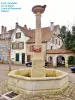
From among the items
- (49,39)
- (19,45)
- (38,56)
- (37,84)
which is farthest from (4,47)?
(37,84)

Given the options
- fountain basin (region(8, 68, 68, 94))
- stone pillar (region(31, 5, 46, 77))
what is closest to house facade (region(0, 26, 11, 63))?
stone pillar (region(31, 5, 46, 77))

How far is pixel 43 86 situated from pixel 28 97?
1.09 meters

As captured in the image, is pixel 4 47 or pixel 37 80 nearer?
pixel 37 80

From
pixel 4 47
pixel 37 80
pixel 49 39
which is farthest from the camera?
pixel 4 47

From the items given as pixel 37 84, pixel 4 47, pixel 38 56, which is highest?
pixel 4 47

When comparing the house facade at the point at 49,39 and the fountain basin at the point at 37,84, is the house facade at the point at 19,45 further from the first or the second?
the fountain basin at the point at 37,84

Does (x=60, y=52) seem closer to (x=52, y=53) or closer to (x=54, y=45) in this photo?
(x=52, y=53)

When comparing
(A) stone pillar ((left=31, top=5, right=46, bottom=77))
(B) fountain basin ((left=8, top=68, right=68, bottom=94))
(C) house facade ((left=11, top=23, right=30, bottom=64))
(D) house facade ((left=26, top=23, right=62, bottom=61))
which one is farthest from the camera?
(C) house facade ((left=11, top=23, right=30, bottom=64))

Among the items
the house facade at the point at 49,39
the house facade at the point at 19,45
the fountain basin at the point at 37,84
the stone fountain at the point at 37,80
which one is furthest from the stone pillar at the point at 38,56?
the house facade at the point at 19,45

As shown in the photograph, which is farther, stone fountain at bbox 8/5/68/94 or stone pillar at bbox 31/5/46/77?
stone pillar at bbox 31/5/46/77

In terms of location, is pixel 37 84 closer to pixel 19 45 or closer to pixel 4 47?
pixel 19 45

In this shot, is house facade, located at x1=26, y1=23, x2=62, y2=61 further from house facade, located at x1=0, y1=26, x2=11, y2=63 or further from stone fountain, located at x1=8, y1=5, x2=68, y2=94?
A: stone fountain, located at x1=8, y1=5, x2=68, y2=94

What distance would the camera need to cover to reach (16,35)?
36.9 m

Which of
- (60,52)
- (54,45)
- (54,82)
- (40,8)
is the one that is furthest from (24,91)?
(54,45)
